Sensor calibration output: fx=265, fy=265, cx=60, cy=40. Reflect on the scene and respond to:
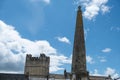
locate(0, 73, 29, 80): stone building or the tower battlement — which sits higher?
the tower battlement

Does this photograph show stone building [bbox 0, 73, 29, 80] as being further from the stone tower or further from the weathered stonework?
the stone tower

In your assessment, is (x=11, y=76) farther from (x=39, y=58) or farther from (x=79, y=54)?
(x=79, y=54)

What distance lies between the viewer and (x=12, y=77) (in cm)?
5575

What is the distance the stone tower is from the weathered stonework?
20.6m

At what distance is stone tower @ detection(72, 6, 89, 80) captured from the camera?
147ft

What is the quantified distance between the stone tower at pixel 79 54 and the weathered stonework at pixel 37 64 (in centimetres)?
2057

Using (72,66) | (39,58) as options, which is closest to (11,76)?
(39,58)

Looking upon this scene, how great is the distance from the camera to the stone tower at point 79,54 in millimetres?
44844

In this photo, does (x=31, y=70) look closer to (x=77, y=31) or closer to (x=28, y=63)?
(x=28, y=63)

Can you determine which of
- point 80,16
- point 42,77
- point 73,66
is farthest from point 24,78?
point 80,16

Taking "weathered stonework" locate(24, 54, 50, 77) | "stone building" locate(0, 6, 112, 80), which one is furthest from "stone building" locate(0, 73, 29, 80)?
"weathered stonework" locate(24, 54, 50, 77)

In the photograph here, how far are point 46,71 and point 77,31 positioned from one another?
22365mm

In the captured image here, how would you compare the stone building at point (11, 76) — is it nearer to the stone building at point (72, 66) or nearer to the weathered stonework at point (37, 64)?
the stone building at point (72, 66)

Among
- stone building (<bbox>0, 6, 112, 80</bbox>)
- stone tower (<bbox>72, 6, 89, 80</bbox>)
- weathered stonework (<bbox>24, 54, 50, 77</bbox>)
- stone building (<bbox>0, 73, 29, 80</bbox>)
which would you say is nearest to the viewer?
stone tower (<bbox>72, 6, 89, 80</bbox>)
